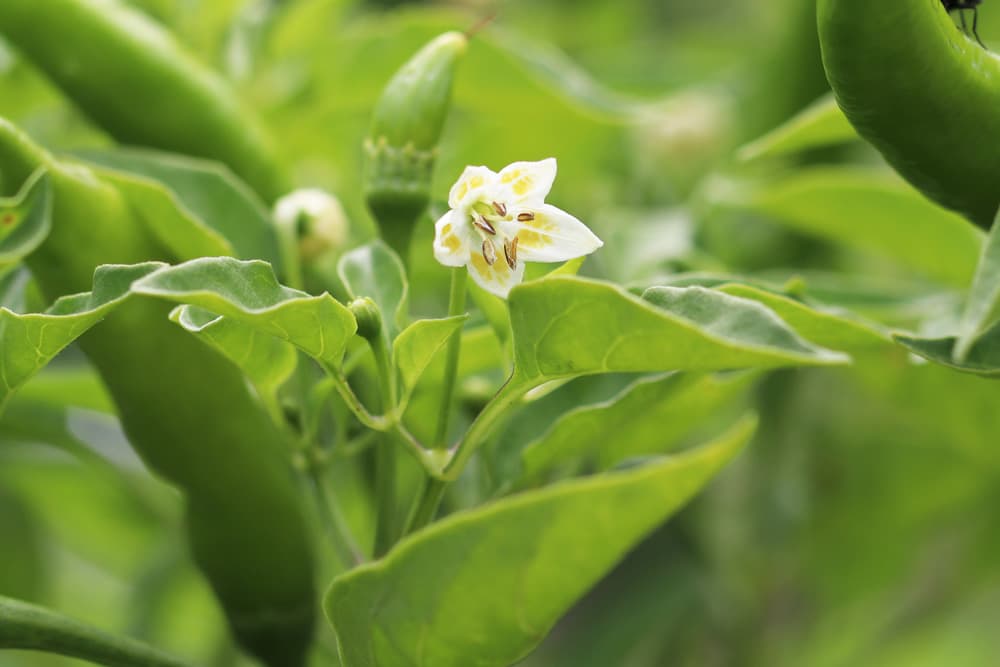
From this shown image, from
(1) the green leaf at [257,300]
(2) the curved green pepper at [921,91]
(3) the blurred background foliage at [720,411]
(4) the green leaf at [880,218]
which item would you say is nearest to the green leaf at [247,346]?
(1) the green leaf at [257,300]

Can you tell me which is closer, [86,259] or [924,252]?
[86,259]

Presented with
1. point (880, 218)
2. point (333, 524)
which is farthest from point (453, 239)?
point (880, 218)

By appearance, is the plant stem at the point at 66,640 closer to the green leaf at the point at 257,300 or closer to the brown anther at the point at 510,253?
the green leaf at the point at 257,300

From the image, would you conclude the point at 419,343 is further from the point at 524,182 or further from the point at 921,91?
the point at 921,91

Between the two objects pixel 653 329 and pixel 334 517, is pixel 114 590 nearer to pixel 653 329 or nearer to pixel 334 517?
pixel 334 517

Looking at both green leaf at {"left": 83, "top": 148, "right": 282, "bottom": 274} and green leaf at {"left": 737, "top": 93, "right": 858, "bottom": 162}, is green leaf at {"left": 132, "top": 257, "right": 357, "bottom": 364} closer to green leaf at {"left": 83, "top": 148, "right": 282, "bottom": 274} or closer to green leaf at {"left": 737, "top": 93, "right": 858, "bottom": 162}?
green leaf at {"left": 83, "top": 148, "right": 282, "bottom": 274}

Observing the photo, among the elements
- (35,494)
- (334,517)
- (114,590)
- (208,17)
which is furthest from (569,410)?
(114,590)
